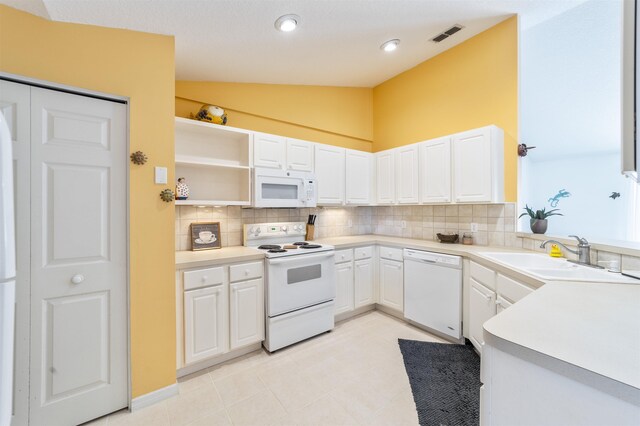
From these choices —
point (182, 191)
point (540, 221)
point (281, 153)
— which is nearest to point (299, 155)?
point (281, 153)

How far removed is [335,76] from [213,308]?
9.74ft

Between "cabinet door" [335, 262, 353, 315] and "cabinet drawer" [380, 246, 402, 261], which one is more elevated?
"cabinet drawer" [380, 246, 402, 261]

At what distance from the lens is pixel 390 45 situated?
8.82ft

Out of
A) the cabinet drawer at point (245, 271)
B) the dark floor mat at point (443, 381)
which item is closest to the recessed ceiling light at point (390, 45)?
the cabinet drawer at point (245, 271)

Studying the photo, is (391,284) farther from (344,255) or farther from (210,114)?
(210,114)

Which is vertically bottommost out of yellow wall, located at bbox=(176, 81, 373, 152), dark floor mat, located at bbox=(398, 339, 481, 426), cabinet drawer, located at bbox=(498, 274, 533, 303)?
dark floor mat, located at bbox=(398, 339, 481, 426)

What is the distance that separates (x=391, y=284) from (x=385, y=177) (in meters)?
1.41

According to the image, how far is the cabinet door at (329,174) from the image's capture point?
3.18m

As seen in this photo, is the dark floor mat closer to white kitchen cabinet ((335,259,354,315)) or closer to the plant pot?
white kitchen cabinet ((335,259,354,315))

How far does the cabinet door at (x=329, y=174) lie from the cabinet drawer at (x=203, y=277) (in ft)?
4.82

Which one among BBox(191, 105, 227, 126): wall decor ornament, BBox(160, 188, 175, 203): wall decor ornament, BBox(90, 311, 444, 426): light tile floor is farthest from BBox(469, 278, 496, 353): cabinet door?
BBox(191, 105, 227, 126): wall decor ornament

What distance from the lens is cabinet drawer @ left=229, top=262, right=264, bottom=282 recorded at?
7.26ft

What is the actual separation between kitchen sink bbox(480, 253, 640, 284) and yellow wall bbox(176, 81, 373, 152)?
2.44 meters

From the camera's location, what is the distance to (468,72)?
9.68 feet
